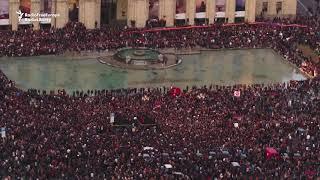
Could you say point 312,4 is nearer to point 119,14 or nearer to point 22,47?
point 119,14

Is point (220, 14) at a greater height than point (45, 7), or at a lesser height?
lesser

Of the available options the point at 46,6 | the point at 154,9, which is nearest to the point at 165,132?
the point at 46,6

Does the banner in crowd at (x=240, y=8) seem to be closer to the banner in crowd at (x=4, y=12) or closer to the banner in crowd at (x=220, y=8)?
the banner in crowd at (x=220, y=8)

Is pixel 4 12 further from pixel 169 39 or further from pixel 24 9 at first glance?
pixel 169 39

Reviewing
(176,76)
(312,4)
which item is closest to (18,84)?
(176,76)

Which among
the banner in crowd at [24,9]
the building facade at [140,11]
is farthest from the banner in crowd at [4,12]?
the banner in crowd at [24,9]

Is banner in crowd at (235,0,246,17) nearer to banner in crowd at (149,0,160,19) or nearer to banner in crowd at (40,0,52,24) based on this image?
banner in crowd at (149,0,160,19)
